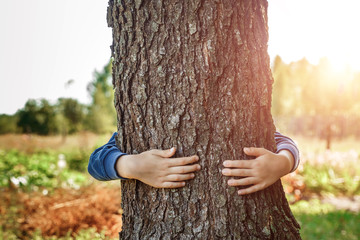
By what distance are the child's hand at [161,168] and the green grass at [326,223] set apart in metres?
2.96

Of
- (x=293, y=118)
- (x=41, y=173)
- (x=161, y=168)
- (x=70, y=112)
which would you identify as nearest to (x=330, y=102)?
(x=293, y=118)

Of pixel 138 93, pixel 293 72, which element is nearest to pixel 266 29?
pixel 138 93

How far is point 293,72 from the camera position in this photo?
90.4 ft

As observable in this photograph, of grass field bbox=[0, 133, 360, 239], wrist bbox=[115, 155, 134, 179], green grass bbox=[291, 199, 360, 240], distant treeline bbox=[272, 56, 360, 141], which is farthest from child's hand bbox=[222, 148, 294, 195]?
distant treeline bbox=[272, 56, 360, 141]

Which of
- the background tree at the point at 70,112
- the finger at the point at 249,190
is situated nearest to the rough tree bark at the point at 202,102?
the finger at the point at 249,190

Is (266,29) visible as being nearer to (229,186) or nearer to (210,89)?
(210,89)

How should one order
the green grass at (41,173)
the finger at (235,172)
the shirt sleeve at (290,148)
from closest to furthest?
the finger at (235,172) → the shirt sleeve at (290,148) → the green grass at (41,173)

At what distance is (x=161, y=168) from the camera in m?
1.53

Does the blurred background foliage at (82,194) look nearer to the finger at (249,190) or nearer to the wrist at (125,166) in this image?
the wrist at (125,166)

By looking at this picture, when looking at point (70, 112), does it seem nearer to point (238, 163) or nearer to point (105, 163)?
point (105, 163)

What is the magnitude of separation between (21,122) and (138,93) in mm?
17182

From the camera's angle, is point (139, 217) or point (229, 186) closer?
point (229, 186)

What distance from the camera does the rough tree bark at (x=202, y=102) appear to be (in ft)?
4.99

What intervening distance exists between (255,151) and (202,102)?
355mm
